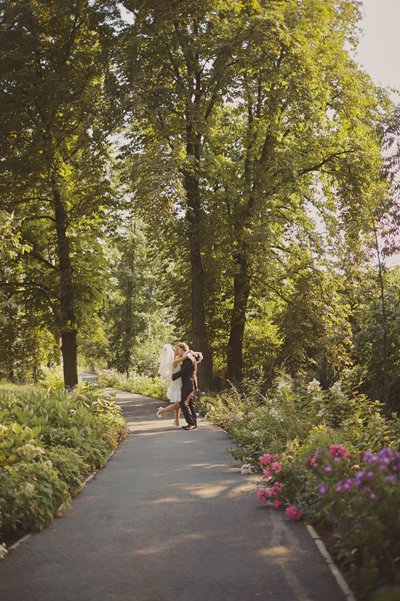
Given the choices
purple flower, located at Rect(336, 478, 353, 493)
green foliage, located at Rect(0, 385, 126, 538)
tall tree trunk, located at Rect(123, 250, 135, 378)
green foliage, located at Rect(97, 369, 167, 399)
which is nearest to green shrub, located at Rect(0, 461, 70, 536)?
green foliage, located at Rect(0, 385, 126, 538)

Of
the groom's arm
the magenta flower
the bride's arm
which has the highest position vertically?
the bride's arm

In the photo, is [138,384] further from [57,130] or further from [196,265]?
[57,130]

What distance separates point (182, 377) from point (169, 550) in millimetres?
9481

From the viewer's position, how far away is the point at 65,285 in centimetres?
2211

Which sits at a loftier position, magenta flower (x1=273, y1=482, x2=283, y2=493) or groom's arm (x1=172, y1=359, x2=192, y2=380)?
groom's arm (x1=172, y1=359, x2=192, y2=380)

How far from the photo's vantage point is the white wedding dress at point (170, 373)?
15.5m

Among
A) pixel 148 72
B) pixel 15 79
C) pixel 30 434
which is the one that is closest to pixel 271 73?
pixel 148 72

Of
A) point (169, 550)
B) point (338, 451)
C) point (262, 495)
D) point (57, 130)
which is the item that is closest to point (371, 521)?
point (338, 451)

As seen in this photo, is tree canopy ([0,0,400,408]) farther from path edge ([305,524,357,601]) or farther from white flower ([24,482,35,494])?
white flower ([24,482,35,494])

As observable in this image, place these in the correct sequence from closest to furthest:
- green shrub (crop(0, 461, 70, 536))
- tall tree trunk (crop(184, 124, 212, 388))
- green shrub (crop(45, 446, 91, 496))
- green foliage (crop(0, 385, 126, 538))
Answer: green shrub (crop(0, 461, 70, 536)) < green foliage (crop(0, 385, 126, 538)) < green shrub (crop(45, 446, 91, 496)) < tall tree trunk (crop(184, 124, 212, 388))

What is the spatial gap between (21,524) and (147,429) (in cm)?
922

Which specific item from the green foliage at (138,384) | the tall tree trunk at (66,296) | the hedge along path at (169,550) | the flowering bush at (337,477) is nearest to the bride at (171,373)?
the flowering bush at (337,477)

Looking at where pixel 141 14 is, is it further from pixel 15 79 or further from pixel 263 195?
pixel 263 195

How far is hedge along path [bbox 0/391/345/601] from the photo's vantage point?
4.68m
